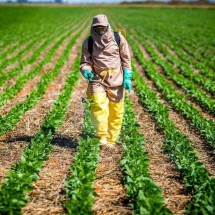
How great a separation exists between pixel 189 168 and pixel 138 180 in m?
0.92

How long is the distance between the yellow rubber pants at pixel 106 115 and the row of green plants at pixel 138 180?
0.27m

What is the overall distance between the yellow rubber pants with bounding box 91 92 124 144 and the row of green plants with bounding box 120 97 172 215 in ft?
0.89

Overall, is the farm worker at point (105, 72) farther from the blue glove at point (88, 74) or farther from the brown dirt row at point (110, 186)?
the brown dirt row at point (110, 186)

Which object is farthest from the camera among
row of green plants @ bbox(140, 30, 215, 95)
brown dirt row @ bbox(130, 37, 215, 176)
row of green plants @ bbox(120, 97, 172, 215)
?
row of green plants @ bbox(140, 30, 215, 95)

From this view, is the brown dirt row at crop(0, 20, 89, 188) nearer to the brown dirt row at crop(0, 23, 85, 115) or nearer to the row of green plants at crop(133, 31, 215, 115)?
the brown dirt row at crop(0, 23, 85, 115)

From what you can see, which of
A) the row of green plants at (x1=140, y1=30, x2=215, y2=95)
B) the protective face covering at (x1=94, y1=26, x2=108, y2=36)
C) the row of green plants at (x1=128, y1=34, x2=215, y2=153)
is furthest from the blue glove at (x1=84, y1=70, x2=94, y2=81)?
the row of green plants at (x1=140, y1=30, x2=215, y2=95)

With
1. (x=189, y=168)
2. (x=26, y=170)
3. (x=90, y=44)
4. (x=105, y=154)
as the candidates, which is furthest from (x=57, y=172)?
(x=90, y=44)

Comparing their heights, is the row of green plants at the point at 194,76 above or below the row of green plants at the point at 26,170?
below

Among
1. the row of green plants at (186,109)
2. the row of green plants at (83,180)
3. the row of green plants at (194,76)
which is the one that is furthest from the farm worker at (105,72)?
the row of green plants at (194,76)

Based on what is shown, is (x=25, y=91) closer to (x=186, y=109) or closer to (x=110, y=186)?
(x=186, y=109)

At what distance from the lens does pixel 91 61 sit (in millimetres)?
5801

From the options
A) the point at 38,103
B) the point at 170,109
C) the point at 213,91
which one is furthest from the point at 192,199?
the point at 213,91

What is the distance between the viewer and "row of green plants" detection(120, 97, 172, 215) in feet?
13.0

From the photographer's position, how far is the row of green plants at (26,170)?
4.05m
